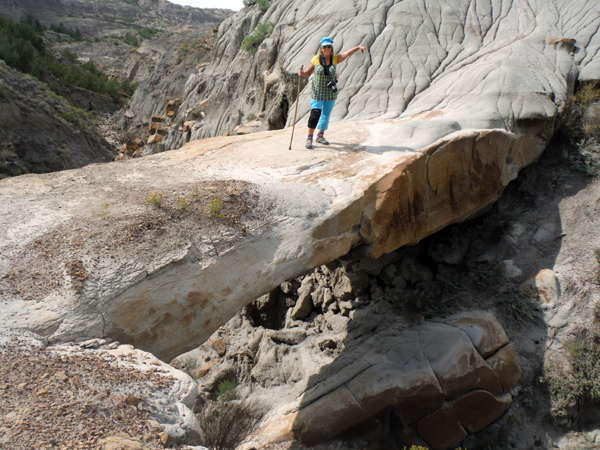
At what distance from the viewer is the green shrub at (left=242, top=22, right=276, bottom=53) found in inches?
523

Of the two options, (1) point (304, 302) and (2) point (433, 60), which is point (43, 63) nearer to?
(2) point (433, 60)

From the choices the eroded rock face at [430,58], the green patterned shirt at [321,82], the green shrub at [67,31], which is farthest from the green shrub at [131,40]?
the green patterned shirt at [321,82]

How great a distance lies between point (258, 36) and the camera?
1366 centimetres

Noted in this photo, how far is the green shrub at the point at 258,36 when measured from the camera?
43.6ft

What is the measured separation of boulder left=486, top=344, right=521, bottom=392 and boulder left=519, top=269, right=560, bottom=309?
3.68 feet

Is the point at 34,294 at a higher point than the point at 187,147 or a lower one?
lower

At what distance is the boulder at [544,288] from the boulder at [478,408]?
5.44ft

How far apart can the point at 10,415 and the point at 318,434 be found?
151 inches

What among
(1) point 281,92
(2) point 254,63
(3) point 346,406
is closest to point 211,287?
(3) point 346,406

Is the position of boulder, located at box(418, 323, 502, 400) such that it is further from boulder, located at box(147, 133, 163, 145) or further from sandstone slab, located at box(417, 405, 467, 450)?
boulder, located at box(147, 133, 163, 145)

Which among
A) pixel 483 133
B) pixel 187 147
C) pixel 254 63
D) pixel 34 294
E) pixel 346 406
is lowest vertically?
pixel 346 406

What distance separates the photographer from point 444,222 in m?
6.15

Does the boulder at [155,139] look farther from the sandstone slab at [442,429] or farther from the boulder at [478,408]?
Result: the boulder at [478,408]

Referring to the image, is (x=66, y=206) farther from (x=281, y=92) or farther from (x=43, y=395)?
(x=281, y=92)
